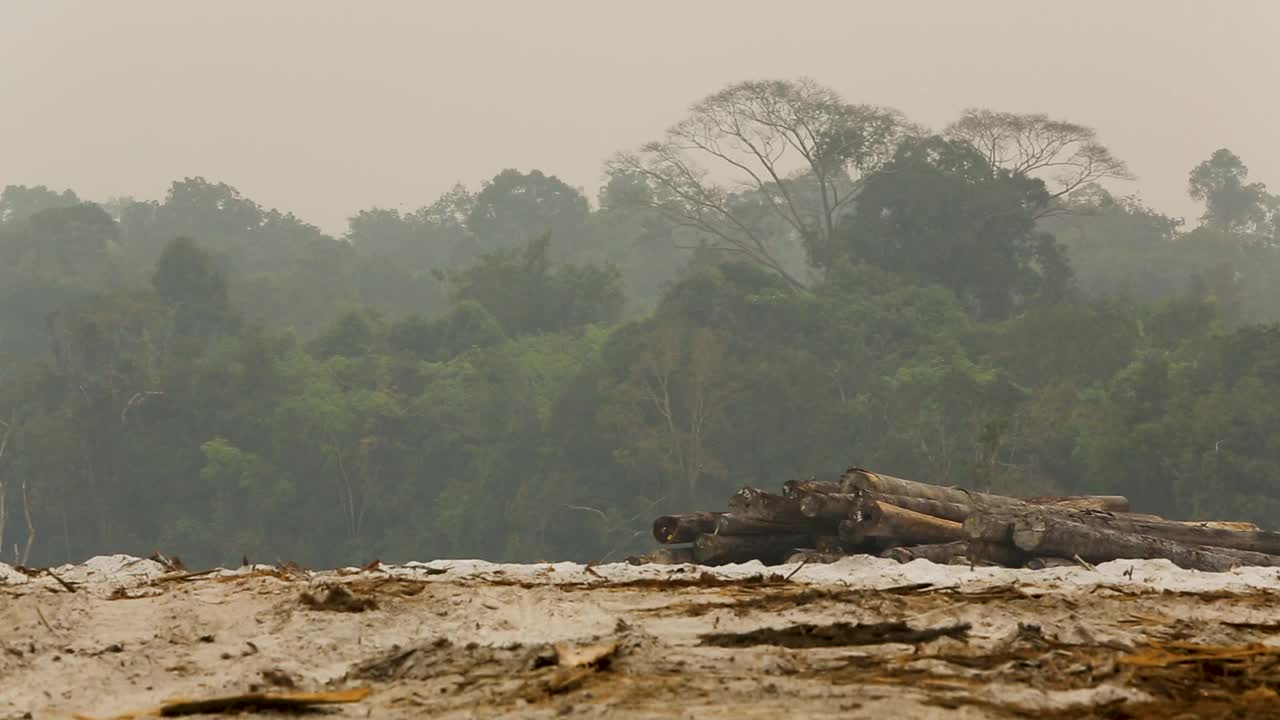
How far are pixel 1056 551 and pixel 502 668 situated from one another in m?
5.96

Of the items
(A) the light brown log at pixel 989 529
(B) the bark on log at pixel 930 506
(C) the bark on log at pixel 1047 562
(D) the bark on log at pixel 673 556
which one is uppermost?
(B) the bark on log at pixel 930 506

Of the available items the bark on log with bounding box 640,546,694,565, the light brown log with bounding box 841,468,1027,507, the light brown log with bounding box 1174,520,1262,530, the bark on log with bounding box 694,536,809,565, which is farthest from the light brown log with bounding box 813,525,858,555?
the light brown log with bounding box 1174,520,1262,530

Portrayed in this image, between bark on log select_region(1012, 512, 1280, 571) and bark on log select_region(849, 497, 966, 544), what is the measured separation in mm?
493

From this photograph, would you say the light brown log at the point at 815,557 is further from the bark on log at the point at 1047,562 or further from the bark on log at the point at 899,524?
the bark on log at the point at 1047,562

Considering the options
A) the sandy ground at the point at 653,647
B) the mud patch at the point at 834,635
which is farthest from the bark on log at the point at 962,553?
the mud patch at the point at 834,635

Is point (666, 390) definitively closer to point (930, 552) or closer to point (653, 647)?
point (930, 552)

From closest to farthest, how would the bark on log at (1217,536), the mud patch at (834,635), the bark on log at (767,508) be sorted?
the mud patch at (834,635)
the bark on log at (767,508)
the bark on log at (1217,536)

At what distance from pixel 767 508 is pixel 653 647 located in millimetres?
5155

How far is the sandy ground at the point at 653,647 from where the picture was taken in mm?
3852

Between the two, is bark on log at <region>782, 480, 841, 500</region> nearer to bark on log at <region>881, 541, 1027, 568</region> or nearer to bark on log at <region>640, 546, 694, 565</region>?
bark on log at <region>881, 541, 1027, 568</region>

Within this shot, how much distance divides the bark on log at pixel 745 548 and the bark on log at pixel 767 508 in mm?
186

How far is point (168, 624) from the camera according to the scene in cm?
542

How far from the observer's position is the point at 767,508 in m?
9.82

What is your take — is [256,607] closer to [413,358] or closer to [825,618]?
[825,618]
